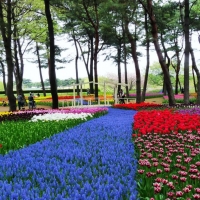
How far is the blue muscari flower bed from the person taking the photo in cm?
383

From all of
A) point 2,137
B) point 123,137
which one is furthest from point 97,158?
point 2,137

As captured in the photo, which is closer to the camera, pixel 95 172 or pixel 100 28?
pixel 95 172

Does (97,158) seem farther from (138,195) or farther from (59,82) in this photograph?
(59,82)

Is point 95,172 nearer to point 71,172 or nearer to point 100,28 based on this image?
point 71,172

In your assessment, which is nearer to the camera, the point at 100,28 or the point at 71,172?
the point at 71,172

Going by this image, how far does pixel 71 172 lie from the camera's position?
187 inches

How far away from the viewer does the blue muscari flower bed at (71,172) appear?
3834 millimetres

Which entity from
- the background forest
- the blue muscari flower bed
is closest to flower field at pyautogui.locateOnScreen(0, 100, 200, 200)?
the blue muscari flower bed

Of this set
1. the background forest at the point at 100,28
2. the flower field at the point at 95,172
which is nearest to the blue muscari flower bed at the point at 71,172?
the flower field at the point at 95,172

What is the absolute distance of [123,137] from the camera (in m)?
8.20

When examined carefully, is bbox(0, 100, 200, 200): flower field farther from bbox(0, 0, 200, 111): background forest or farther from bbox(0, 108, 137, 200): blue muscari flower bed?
bbox(0, 0, 200, 111): background forest

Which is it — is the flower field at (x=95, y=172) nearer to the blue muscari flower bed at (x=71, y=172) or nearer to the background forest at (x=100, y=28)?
the blue muscari flower bed at (x=71, y=172)

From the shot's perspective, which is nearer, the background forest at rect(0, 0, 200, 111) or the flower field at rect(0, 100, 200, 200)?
the flower field at rect(0, 100, 200, 200)

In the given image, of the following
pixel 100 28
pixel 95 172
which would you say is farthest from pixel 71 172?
pixel 100 28
